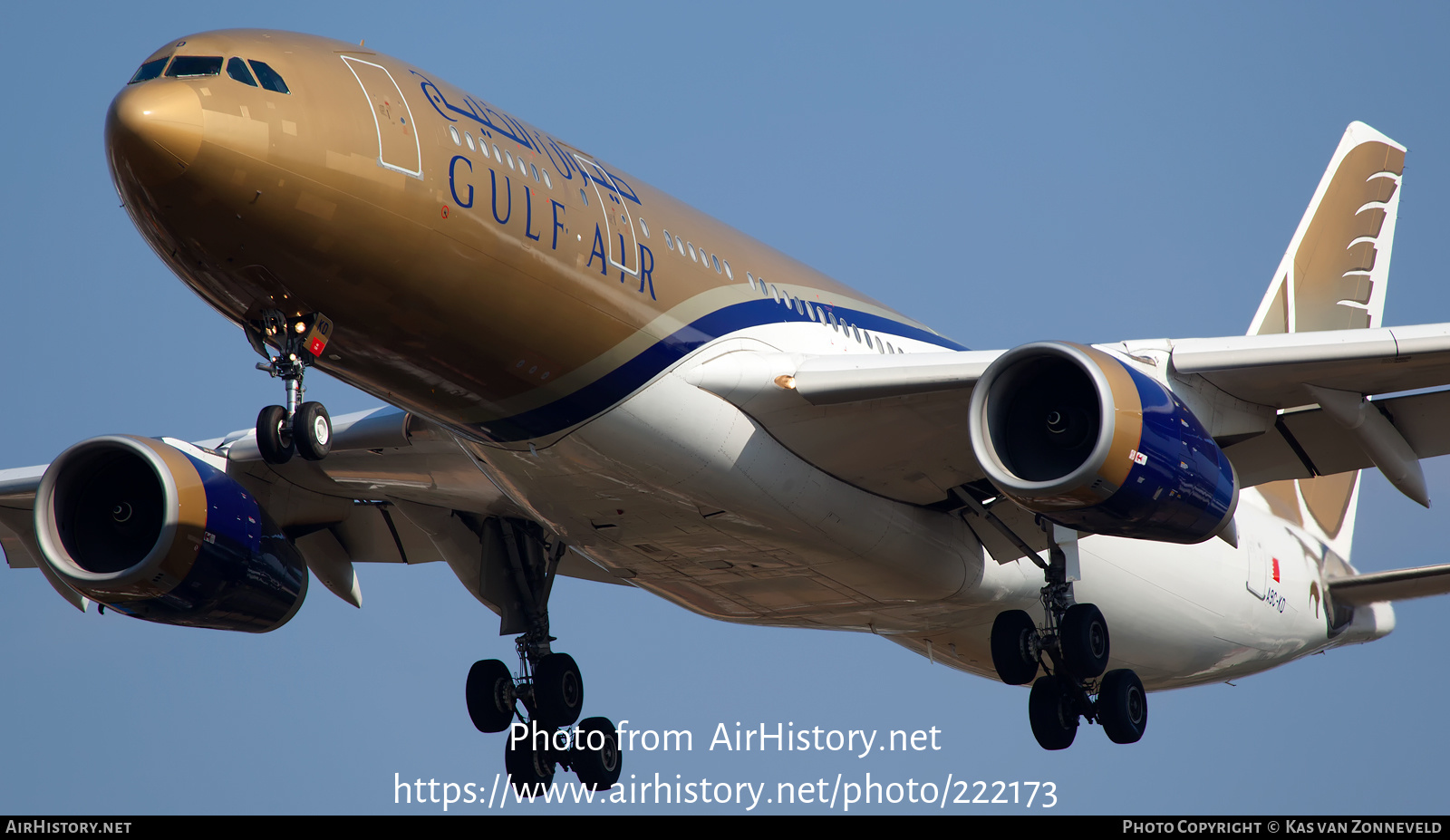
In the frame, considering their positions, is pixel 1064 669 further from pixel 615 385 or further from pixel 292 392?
pixel 292 392

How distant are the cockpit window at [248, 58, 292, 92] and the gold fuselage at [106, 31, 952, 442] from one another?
62 mm

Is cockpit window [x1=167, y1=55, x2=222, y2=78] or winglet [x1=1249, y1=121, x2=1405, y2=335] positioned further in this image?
winglet [x1=1249, y1=121, x2=1405, y2=335]

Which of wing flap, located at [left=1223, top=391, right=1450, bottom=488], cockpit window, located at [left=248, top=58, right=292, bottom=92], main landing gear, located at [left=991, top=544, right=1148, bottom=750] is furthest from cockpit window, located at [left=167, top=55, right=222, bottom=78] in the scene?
wing flap, located at [left=1223, top=391, right=1450, bottom=488]

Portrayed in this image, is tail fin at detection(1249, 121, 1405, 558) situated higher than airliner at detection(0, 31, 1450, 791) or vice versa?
tail fin at detection(1249, 121, 1405, 558)

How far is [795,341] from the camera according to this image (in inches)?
673

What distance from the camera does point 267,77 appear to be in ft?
43.3

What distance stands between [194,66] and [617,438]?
16.4 feet

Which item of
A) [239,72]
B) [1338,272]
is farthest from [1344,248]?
[239,72]

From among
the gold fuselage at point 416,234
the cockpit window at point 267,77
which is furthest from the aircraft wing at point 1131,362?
the cockpit window at point 267,77

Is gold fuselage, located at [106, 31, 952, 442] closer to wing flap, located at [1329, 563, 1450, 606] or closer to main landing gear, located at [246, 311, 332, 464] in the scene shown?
main landing gear, located at [246, 311, 332, 464]

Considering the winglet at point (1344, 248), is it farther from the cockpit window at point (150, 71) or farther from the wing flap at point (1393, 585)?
the cockpit window at point (150, 71)

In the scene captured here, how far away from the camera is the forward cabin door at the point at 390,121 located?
1359 cm

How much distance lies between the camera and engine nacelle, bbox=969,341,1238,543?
1466cm

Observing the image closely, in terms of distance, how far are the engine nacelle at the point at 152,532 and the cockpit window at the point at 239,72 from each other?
7.46 metres
